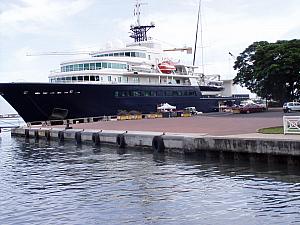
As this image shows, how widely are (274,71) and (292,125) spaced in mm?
40270

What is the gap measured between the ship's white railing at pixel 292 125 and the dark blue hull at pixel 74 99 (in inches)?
1388

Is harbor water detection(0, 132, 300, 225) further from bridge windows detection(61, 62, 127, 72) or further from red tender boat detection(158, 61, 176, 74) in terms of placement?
red tender boat detection(158, 61, 176, 74)

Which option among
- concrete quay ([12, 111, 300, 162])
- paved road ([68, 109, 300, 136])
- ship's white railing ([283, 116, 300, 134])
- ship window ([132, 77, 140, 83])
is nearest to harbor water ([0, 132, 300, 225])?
concrete quay ([12, 111, 300, 162])

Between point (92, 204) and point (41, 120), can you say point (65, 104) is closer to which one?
point (41, 120)

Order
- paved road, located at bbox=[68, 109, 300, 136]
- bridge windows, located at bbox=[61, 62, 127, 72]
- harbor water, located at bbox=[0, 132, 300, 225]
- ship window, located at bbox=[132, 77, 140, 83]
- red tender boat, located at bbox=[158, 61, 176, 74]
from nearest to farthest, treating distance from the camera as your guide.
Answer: harbor water, located at bbox=[0, 132, 300, 225] → paved road, located at bbox=[68, 109, 300, 136] → bridge windows, located at bbox=[61, 62, 127, 72] → ship window, located at bbox=[132, 77, 140, 83] → red tender boat, located at bbox=[158, 61, 176, 74]

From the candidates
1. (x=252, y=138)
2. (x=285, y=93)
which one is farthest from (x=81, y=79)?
(x=252, y=138)

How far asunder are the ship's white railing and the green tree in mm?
39666

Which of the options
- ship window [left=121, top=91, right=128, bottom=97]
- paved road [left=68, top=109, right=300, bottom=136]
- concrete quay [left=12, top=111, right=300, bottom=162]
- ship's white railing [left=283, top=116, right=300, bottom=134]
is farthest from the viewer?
ship window [left=121, top=91, right=128, bottom=97]

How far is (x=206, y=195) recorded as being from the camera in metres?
14.4

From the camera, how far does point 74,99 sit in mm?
53750

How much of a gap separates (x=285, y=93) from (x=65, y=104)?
97.1ft

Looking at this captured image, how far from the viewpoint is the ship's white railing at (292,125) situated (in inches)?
823

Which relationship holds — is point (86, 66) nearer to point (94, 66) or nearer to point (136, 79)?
point (94, 66)

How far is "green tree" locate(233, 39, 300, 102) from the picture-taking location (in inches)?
2363
